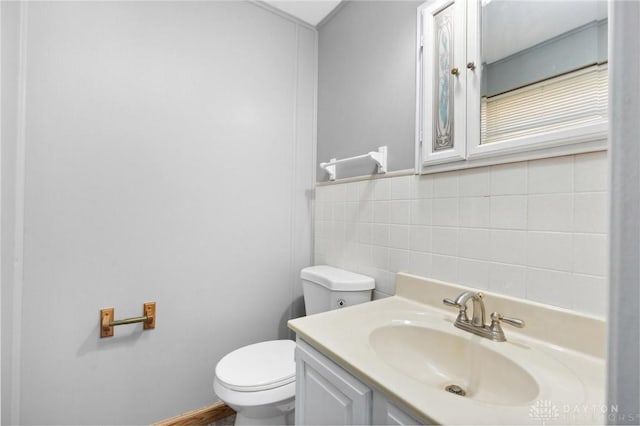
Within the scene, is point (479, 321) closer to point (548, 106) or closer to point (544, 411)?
point (544, 411)

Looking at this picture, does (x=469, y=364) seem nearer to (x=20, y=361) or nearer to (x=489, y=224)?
(x=489, y=224)

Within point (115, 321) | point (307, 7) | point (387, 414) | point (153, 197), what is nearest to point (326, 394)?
point (387, 414)

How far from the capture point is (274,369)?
1.20 meters

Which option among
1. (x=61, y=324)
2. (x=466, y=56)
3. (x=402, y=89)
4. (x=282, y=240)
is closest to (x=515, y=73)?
(x=466, y=56)

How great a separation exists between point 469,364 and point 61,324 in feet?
4.93

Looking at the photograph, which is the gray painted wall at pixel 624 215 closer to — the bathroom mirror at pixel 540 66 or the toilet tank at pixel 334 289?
the bathroom mirror at pixel 540 66

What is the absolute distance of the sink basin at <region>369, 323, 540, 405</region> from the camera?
0.69 metres

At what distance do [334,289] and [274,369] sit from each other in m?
0.42

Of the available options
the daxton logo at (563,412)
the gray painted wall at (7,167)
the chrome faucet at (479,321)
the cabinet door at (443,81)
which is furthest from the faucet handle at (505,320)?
the gray painted wall at (7,167)

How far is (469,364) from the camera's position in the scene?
0.80 meters

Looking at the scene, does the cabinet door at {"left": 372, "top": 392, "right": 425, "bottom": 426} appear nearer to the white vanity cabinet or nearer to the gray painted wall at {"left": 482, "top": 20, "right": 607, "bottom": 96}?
the white vanity cabinet

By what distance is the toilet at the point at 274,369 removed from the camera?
1089 mm

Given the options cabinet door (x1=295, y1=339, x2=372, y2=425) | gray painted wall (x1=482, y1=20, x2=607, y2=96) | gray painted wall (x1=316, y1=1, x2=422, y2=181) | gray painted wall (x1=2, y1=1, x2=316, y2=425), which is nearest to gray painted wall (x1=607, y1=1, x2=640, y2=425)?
cabinet door (x1=295, y1=339, x2=372, y2=425)

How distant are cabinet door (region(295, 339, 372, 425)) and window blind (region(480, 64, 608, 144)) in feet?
2.81
